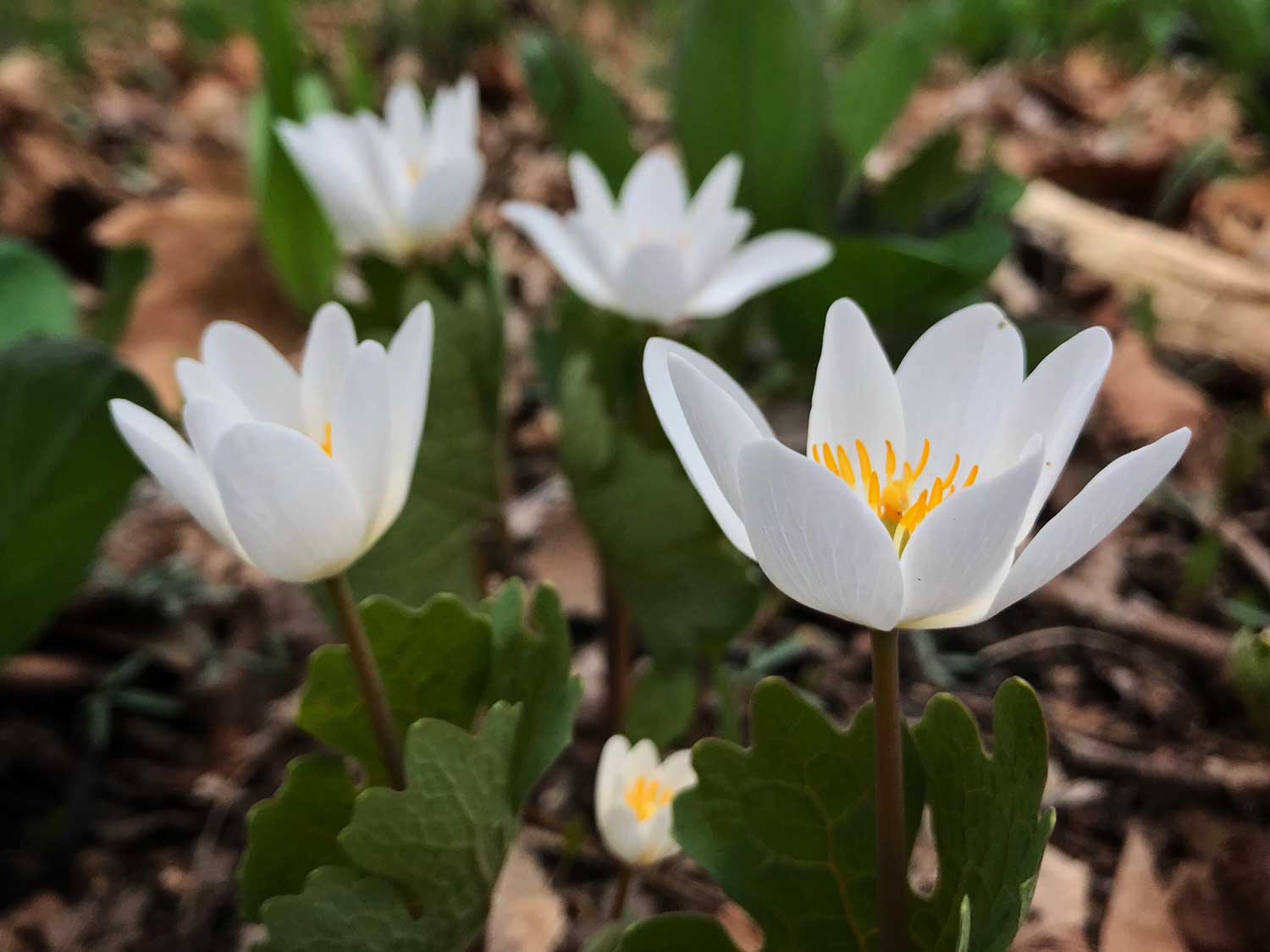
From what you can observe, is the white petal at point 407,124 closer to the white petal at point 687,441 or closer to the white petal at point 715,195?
the white petal at point 715,195

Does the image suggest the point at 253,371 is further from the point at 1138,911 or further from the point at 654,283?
the point at 1138,911

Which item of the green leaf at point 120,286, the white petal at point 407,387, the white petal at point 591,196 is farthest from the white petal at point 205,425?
the green leaf at point 120,286

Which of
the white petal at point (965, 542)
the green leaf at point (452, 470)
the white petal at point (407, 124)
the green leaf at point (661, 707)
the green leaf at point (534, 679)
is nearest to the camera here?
the white petal at point (965, 542)

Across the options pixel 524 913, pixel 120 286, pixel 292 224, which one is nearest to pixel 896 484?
pixel 524 913

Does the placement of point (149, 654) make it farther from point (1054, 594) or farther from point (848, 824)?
point (1054, 594)

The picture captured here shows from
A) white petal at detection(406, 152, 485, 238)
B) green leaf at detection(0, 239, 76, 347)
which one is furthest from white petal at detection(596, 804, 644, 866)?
green leaf at detection(0, 239, 76, 347)
